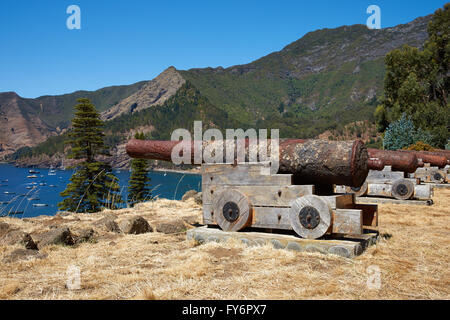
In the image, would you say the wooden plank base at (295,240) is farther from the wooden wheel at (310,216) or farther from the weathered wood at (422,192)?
the weathered wood at (422,192)

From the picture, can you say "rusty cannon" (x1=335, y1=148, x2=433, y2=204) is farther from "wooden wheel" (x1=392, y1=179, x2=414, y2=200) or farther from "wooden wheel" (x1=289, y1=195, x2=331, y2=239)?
"wooden wheel" (x1=289, y1=195, x2=331, y2=239)

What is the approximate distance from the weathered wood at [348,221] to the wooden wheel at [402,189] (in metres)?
7.48

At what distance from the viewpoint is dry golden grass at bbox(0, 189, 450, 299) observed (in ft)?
11.1

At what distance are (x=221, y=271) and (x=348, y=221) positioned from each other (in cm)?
188

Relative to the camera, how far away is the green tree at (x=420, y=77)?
37.6 metres

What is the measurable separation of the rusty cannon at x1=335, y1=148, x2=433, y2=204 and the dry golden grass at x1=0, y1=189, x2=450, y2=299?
4630mm

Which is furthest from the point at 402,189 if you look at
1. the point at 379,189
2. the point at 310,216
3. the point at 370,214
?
the point at 310,216

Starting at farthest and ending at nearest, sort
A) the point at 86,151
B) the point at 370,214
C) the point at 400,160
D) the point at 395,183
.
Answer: the point at 86,151 < the point at 395,183 < the point at 400,160 < the point at 370,214

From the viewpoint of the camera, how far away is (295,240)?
5.00 metres

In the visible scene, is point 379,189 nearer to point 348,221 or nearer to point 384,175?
point 384,175

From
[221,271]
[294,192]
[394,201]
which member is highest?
[294,192]

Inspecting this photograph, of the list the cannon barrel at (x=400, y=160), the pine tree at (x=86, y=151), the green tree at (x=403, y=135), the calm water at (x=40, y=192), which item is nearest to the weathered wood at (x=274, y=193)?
the calm water at (x=40, y=192)
